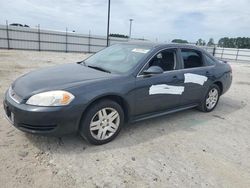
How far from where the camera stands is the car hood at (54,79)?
2.93 m

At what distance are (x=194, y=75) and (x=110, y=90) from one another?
2.07m

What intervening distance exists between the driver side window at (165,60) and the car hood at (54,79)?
0.89 metres

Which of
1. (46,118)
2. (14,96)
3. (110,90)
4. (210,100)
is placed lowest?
(210,100)

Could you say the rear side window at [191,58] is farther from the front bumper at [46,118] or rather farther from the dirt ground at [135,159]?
the front bumper at [46,118]

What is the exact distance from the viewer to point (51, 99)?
278 cm

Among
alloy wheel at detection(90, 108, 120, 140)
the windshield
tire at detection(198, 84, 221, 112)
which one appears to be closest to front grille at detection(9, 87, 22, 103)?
alloy wheel at detection(90, 108, 120, 140)

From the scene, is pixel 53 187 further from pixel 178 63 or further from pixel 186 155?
pixel 178 63

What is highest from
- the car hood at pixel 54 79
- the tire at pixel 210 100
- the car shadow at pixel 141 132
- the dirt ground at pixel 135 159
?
the car hood at pixel 54 79

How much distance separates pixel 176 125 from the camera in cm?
425

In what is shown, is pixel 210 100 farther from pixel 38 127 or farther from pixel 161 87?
pixel 38 127

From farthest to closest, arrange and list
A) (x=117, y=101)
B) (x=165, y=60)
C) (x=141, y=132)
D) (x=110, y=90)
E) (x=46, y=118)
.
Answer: (x=165, y=60), (x=141, y=132), (x=117, y=101), (x=110, y=90), (x=46, y=118)

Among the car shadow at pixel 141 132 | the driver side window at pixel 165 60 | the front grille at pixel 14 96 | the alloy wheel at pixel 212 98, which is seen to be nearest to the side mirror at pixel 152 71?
the driver side window at pixel 165 60

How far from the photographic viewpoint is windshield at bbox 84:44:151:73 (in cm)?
365

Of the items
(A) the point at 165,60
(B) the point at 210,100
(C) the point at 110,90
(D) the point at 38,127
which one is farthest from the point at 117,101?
(B) the point at 210,100
